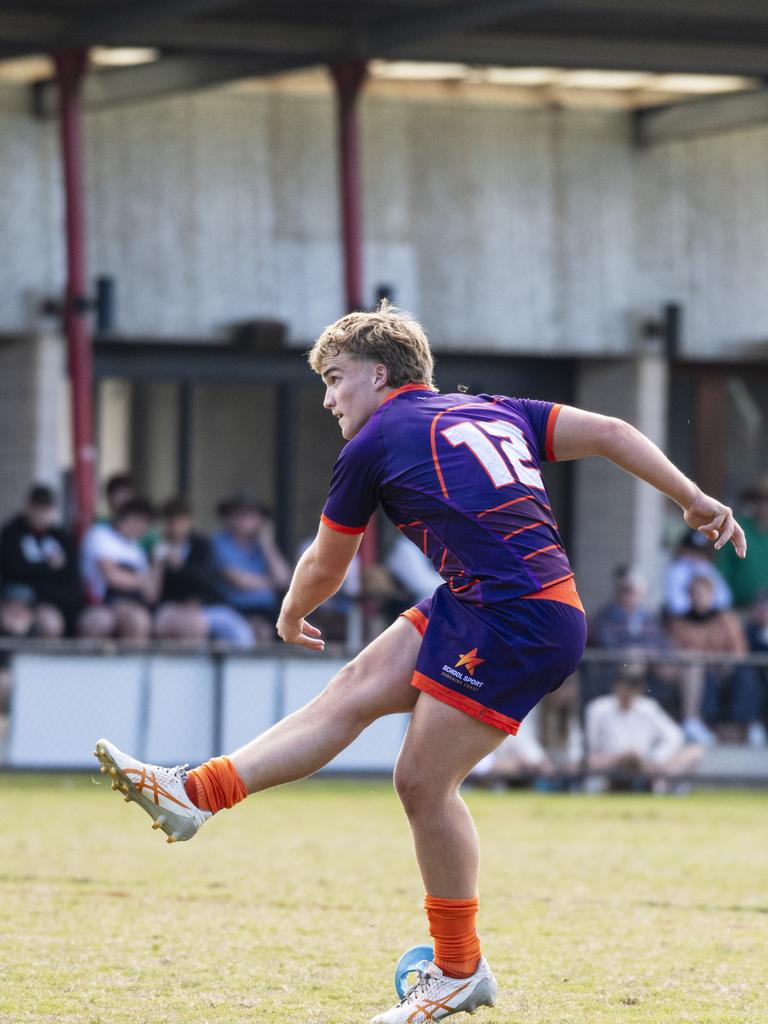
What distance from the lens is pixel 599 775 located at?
45.8ft

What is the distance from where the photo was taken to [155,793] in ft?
→ 17.3

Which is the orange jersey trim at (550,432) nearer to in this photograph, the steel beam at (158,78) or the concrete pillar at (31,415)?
the steel beam at (158,78)

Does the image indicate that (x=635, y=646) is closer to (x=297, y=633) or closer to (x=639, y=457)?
(x=297, y=633)

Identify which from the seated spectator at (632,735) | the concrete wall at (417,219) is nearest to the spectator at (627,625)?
the seated spectator at (632,735)

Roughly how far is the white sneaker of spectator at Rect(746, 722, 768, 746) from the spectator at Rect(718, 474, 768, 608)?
2927mm

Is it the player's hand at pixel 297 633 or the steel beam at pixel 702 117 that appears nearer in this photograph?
the player's hand at pixel 297 633

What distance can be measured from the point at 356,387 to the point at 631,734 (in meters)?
8.82

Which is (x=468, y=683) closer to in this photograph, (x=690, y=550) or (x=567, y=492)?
(x=690, y=550)

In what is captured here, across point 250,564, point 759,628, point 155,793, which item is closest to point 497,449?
point 155,793

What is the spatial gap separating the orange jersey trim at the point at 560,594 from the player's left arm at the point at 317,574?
461 mm

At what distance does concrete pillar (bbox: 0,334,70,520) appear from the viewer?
17594 millimetres

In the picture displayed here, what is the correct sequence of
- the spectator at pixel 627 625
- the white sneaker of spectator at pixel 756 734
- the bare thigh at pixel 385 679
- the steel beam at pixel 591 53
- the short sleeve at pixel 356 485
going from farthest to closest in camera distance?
1. the steel beam at pixel 591 53
2. the spectator at pixel 627 625
3. the white sneaker of spectator at pixel 756 734
4. the bare thigh at pixel 385 679
5. the short sleeve at pixel 356 485

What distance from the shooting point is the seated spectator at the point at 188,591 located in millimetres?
14336

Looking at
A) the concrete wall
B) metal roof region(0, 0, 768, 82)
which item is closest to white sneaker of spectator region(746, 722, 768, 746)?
metal roof region(0, 0, 768, 82)
